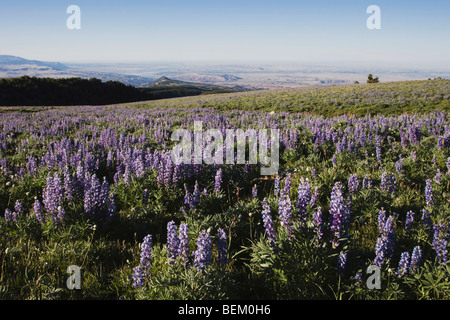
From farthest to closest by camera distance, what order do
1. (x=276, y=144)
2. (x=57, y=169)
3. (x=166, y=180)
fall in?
(x=276, y=144)
(x=57, y=169)
(x=166, y=180)

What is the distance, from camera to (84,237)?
4.51 m

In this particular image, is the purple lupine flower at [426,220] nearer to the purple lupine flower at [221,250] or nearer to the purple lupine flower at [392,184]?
the purple lupine flower at [392,184]

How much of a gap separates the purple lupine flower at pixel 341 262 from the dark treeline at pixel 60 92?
6438 cm

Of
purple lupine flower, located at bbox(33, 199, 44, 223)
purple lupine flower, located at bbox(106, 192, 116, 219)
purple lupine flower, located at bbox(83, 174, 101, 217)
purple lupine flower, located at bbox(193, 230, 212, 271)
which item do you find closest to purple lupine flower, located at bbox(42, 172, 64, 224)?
purple lupine flower, located at bbox(33, 199, 44, 223)

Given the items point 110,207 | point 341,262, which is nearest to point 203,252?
point 341,262

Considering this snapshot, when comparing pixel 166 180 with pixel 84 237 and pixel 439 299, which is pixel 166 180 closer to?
pixel 84 237

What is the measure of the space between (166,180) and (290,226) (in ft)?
11.1

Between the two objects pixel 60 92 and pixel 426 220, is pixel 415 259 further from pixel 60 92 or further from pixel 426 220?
pixel 60 92

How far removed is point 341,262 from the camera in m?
3.24

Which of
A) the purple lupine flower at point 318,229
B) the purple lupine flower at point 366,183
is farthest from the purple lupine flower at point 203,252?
the purple lupine flower at point 366,183

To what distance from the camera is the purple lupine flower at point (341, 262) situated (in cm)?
321

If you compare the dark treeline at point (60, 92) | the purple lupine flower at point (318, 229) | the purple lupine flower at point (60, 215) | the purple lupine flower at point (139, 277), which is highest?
the dark treeline at point (60, 92)
